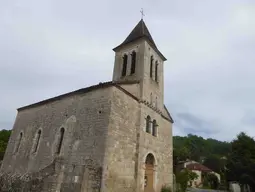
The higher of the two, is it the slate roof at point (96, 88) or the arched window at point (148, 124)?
the slate roof at point (96, 88)

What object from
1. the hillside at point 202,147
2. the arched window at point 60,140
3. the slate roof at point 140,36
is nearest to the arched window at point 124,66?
the slate roof at point 140,36

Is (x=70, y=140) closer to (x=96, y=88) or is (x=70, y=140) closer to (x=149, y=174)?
(x=96, y=88)

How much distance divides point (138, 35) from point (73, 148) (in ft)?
35.0

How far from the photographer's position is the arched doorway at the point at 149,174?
553 inches

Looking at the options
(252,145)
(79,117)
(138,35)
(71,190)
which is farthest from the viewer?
(252,145)

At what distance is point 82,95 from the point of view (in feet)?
46.6

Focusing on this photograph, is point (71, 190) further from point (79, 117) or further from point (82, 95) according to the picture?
point (82, 95)

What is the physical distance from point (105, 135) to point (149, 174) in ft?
16.7

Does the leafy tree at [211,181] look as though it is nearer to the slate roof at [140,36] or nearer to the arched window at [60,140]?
the slate roof at [140,36]

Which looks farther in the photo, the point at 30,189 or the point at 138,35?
the point at 138,35

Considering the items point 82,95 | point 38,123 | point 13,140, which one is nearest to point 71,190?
point 82,95

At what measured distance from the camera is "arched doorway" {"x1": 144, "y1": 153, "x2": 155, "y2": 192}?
14.0m

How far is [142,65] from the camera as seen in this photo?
16.0 metres

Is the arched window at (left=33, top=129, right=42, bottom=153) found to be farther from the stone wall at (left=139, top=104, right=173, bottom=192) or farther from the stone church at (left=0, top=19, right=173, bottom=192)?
the stone wall at (left=139, top=104, right=173, bottom=192)
